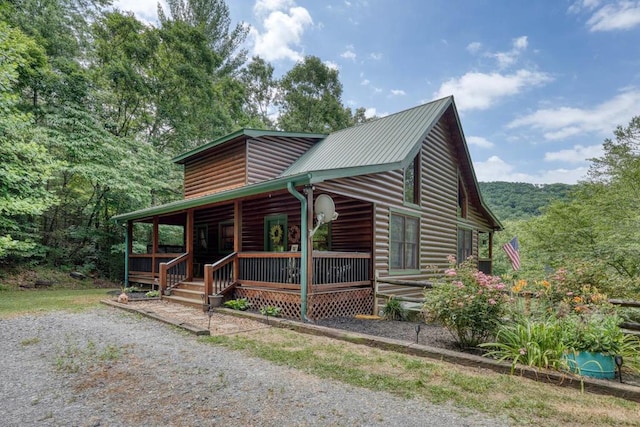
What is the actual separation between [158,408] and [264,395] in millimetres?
972

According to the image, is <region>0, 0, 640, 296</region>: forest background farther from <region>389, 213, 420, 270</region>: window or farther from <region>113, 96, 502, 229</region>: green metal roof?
<region>113, 96, 502, 229</region>: green metal roof

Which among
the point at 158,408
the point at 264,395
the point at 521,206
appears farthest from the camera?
the point at 521,206

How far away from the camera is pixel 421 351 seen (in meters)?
5.00

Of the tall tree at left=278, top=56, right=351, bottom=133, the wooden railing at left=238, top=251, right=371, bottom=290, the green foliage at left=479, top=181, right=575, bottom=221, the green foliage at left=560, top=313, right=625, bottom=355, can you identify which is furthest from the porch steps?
the green foliage at left=479, top=181, right=575, bottom=221

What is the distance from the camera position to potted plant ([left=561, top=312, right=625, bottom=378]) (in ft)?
13.0

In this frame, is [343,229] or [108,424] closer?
[108,424]

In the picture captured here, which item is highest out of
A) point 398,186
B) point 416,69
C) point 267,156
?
point 416,69

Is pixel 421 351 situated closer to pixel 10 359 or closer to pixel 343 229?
pixel 343 229

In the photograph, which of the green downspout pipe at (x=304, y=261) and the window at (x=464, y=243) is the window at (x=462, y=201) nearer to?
the window at (x=464, y=243)

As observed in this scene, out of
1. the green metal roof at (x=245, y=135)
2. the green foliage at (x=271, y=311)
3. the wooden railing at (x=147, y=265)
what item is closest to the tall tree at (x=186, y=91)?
the green metal roof at (x=245, y=135)

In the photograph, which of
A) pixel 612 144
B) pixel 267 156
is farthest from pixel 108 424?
pixel 612 144

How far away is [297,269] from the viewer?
796 centimetres

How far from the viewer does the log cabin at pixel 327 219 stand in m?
7.81

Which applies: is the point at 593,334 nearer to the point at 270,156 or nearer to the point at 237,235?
the point at 237,235
